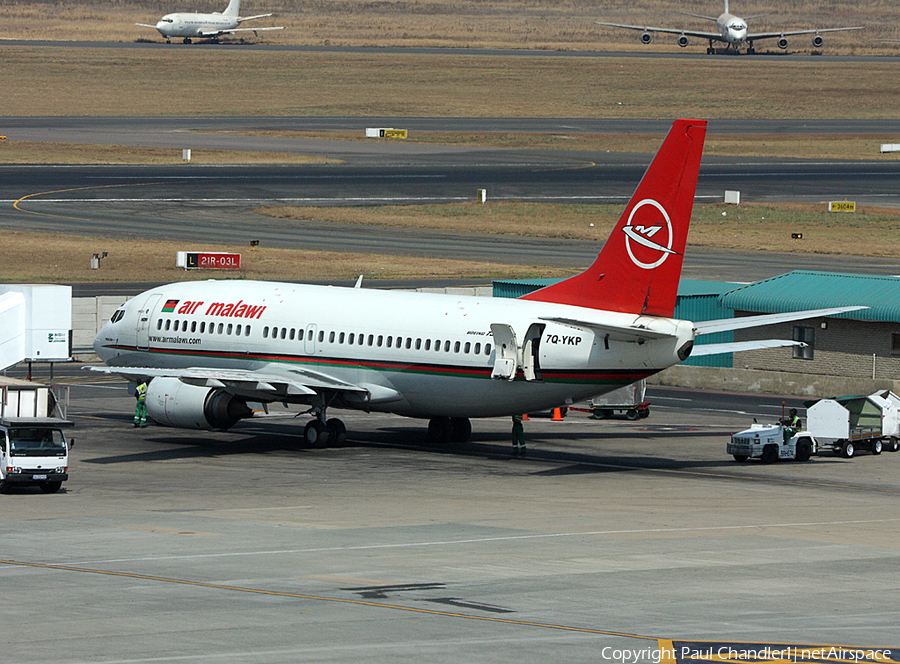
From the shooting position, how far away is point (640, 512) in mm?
38594

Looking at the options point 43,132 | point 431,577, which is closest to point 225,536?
point 431,577

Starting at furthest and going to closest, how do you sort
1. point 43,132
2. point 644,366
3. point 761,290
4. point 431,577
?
point 43,132
point 761,290
point 644,366
point 431,577

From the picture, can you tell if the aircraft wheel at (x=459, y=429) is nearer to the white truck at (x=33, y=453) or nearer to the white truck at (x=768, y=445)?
the white truck at (x=768, y=445)

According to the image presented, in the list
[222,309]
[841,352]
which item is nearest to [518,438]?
[222,309]

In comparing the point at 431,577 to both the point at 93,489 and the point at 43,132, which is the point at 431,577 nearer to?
the point at 93,489

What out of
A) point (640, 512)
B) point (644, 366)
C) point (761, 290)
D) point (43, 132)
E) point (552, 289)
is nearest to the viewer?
point (640, 512)

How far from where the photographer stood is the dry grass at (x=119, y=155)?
14038 centimetres

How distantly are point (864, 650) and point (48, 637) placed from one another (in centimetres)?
1323

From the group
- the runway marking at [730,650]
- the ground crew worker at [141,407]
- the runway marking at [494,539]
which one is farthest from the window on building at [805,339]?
the runway marking at [730,650]

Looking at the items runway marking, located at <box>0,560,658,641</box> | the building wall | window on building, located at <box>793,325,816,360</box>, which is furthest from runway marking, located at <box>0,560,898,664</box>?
window on building, located at <box>793,325,816,360</box>

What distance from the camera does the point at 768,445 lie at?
1921 inches

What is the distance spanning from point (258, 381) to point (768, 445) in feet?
57.5

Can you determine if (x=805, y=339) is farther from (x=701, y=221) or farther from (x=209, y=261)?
(x=701, y=221)

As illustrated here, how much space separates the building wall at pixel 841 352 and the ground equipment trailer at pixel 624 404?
10.7m
